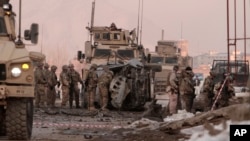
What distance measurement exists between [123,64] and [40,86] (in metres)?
2.81

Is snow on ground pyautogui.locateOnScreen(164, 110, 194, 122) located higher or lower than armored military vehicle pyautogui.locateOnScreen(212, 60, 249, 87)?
lower

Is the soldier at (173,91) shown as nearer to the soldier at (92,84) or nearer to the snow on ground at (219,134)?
the soldier at (92,84)

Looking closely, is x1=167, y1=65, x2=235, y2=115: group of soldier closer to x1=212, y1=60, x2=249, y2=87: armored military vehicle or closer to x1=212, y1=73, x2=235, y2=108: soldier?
x1=212, y1=60, x2=249, y2=87: armored military vehicle

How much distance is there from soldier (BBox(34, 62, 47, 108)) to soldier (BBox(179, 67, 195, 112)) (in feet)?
16.4

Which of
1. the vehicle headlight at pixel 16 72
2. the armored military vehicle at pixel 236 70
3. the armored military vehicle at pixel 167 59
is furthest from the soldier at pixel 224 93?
the armored military vehicle at pixel 167 59

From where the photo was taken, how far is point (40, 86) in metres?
19.3

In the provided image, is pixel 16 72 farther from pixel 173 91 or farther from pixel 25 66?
pixel 173 91

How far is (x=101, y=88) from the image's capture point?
57.9ft

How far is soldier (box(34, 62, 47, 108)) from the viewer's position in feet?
62.7

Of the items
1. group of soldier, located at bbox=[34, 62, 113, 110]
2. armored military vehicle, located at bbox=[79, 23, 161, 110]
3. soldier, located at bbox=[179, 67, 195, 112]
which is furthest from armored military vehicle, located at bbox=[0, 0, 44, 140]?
group of soldier, located at bbox=[34, 62, 113, 110]

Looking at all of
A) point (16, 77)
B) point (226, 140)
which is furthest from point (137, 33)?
point (226, 140)

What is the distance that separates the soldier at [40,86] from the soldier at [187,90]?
5009mm

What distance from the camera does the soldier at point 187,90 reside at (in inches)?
627

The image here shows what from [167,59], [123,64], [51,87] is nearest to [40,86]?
[51,87]
